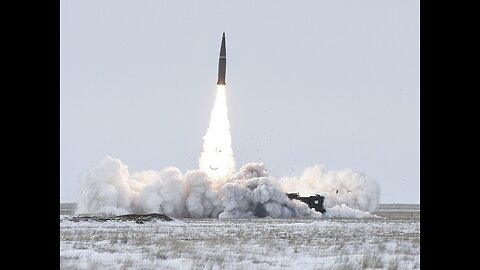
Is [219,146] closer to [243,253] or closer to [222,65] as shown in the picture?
[222,65]

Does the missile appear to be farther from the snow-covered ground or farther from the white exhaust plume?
the snow-covered ground

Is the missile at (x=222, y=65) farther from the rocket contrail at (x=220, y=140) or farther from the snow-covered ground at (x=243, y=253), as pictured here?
A: the snow-covered ground at (x=243, y=253)

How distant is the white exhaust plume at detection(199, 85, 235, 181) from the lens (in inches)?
2744

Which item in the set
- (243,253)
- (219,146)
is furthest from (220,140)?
(243,253)

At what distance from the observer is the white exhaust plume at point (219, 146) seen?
6969 centimetres

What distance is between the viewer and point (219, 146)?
247 feet

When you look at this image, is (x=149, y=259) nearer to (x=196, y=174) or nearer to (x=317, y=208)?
(x=196, y=174)

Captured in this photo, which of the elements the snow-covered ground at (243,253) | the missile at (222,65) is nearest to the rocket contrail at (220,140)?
the missile at (222,65)

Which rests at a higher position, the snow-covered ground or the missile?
the missile

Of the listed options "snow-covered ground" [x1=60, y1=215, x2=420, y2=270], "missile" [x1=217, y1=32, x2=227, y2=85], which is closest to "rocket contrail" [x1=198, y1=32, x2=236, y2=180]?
"missile" [x1=217, y1=32, x2=227, y2=85]
